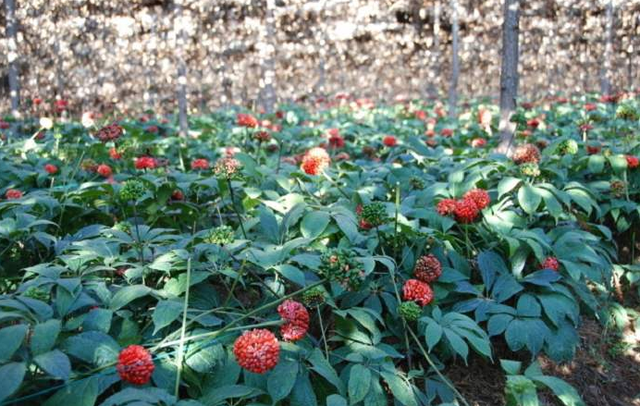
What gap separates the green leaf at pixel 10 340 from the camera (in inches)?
51.8

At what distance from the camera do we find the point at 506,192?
266 centimetres

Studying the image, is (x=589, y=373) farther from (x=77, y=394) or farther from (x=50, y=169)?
(x=50, y=169)

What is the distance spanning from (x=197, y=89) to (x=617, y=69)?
10.1m

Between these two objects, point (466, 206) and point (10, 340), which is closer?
point (10, 340)

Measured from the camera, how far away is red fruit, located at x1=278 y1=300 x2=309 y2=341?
1641 millimetres

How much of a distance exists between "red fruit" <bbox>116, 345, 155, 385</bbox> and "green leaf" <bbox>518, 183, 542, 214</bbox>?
1.84 m

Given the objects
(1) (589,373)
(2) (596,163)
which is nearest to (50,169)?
(1) (589,373)

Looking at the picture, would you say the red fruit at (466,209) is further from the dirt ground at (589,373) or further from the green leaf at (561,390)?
the green leaf at (561,390)

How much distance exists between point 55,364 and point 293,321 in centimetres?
67

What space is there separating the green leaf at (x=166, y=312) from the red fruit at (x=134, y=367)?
0.18m

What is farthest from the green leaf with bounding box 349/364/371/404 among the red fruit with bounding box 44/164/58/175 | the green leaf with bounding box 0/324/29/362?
the red fruit with bounding box 44/164/58/175

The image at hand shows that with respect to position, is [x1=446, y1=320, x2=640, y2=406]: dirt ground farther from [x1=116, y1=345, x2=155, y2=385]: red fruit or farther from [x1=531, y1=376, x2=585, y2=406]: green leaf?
[x1=116, y1=345, x2=155, y2=385]: red fruit

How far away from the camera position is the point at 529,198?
252cm

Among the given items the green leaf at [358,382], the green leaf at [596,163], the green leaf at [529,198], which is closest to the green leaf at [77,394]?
the green leaf at [358,382]
